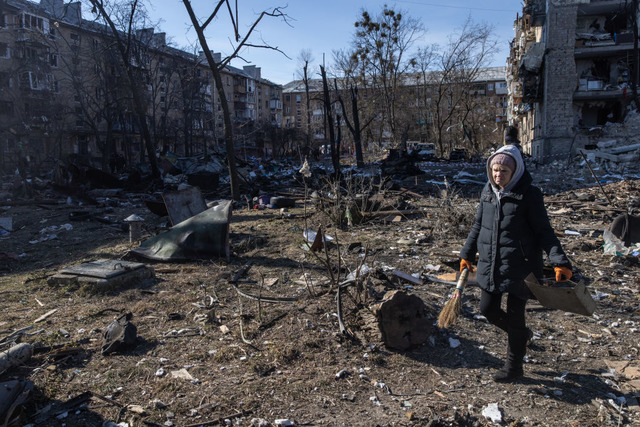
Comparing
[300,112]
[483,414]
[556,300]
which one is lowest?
[483,414]

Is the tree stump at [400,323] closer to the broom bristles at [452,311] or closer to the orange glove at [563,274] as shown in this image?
the broom bristles at [452,311]

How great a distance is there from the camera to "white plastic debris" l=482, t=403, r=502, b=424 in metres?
2.60

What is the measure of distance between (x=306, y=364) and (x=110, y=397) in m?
1.31

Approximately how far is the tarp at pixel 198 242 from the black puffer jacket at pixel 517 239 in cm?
407

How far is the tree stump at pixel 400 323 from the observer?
3461mm

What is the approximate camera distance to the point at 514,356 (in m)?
2.96

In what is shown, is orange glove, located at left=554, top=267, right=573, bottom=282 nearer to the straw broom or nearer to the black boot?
the black boot

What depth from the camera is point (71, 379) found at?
10.2ft

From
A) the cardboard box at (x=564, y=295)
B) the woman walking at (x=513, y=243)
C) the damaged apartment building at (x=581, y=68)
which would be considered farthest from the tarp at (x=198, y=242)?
the damaged apartment building at (x=581, y=68)

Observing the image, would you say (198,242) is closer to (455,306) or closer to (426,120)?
(455,306)

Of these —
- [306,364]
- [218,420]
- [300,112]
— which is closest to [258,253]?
[306,364]

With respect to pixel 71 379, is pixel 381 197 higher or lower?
higher

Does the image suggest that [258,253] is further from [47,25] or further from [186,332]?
[47,25]

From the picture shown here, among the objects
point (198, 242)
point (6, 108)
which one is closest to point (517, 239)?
point (198, 242)
